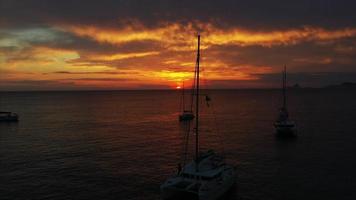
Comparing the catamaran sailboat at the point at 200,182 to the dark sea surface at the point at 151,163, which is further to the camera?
the dark sea surface at the point at 151,163

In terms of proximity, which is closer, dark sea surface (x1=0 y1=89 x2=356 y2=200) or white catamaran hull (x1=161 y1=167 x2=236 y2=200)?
white catamaran hull (x1=161 y1=167 x2=236 y2=200)

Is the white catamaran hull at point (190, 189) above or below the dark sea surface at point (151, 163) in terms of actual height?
above

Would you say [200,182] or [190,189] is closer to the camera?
[190,189]

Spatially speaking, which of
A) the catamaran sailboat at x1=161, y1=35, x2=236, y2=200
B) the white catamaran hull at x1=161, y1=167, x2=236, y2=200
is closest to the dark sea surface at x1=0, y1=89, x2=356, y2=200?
the catamaran sailboat at x1=161, y1=35, x2=236, y2=200

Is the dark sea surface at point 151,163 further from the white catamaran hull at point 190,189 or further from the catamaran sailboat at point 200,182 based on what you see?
the white catamaran hull at point 190,189

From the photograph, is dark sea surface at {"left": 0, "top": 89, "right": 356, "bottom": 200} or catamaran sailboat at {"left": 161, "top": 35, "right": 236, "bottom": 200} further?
dark sea surface at {"left": 0, "top": 89, "right": 356, "bottom": 200}

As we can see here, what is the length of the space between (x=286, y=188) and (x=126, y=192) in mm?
21125

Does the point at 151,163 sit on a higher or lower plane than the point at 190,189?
lower

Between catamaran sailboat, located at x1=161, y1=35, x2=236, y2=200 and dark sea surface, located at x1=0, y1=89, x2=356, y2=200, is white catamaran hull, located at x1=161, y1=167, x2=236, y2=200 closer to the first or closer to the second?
catamaran sailboat, located at x1=161, y1=35, x2=236, y2=200

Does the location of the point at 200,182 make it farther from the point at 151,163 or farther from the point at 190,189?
the point at 151,163

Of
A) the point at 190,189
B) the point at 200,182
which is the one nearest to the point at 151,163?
the point at 200,182

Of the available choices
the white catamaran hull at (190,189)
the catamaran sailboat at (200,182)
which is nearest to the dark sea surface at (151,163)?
the catamaran sailboat at (200,182)

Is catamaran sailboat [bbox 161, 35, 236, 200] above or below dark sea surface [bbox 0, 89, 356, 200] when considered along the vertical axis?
above

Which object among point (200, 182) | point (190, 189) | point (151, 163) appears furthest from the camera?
point (151, 163)
